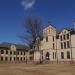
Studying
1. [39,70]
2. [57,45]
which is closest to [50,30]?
[57,45]

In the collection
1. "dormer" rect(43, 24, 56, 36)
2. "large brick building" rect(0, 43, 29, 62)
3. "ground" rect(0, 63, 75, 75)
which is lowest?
"ground" rect(0, 63, 75, 75)

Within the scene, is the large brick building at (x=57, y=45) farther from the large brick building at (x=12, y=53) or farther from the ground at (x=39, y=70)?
the large brick building at (x=12, y=53)

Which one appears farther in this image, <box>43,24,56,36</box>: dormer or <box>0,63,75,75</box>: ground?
<box>43,24,56,36</box>: dormer

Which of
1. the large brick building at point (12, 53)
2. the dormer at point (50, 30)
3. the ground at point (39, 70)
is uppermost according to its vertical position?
the dormer at point (50, 30)

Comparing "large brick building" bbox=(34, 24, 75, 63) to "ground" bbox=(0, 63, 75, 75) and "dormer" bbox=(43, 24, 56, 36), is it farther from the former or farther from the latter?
"ground" bbox=(0, 63, 75, 75)

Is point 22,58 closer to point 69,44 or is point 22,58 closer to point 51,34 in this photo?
point 51,34

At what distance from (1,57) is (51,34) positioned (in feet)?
138

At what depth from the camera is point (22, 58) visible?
115250mm

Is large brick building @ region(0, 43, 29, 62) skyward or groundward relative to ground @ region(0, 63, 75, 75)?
skyward

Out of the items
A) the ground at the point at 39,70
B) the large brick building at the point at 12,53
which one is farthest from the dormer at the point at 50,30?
the large brick building at the point at 12,53

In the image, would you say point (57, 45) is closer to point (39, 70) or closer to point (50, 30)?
point (50, 30)

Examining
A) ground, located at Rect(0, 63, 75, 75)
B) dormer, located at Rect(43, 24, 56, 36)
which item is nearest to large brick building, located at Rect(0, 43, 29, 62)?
dormer, located at Rect(43, 24, 56, 36)

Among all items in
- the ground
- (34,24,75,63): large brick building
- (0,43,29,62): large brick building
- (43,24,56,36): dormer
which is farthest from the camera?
(0,43,29,62): large brick building

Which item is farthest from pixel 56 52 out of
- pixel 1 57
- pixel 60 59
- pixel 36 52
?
pixel 1 57
